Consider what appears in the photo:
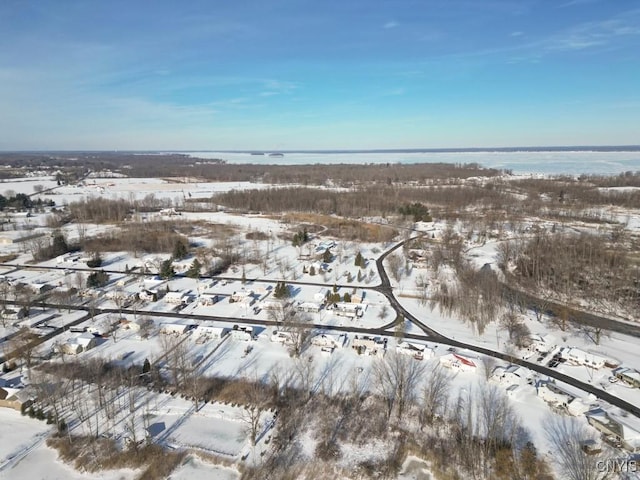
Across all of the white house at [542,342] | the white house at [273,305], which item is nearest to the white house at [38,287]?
the white house at [273,305]

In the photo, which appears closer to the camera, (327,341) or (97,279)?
(327,341)

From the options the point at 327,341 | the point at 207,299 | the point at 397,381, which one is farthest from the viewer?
the point at 207,299

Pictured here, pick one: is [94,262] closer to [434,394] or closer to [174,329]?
[174,329]

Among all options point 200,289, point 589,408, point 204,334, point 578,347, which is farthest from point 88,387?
point 578,347

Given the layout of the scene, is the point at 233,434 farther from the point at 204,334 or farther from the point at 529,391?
the point at 529,391

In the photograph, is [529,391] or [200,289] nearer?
[529,391]

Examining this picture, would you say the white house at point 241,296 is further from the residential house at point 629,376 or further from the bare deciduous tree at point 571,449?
the residential house at point 629,376

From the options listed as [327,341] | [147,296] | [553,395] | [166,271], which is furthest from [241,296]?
[553,395]

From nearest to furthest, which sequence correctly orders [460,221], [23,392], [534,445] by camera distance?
[534,445] < [23,392] < [460,221]
